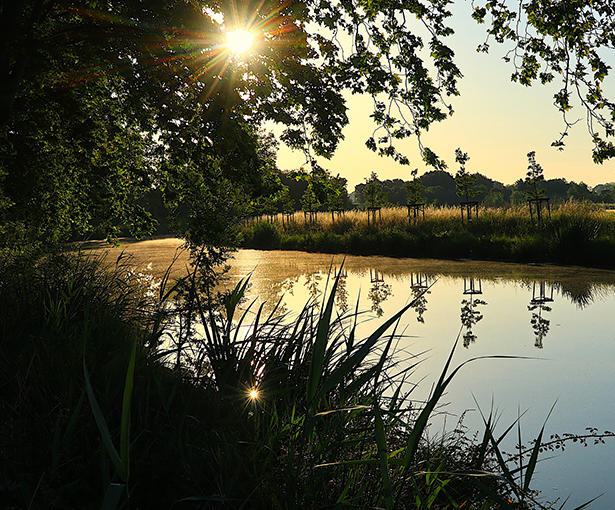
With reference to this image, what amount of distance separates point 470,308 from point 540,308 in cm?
95

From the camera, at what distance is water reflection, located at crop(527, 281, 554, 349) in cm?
530

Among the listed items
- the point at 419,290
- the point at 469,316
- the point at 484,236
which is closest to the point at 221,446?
the point at 469,316

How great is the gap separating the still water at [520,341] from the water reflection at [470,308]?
0.02 m

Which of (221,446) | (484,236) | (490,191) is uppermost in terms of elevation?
(490,191)

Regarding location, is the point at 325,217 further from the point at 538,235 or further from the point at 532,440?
the point at 532,440

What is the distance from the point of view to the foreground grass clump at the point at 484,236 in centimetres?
1155

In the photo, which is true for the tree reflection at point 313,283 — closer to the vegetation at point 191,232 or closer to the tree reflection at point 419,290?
the tree reflection at point 419,290

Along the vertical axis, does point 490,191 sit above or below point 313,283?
above

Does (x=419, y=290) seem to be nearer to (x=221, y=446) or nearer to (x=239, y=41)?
(x=239, y=41)

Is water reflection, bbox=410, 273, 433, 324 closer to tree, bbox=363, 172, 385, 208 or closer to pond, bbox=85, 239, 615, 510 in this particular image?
pond, bbox=85, 239, 615, 510

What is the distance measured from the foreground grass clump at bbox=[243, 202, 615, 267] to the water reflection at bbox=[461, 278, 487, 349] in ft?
8.09

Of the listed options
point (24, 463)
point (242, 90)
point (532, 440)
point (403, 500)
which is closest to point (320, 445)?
point (403, 500)

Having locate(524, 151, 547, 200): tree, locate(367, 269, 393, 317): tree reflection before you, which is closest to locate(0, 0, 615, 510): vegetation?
locate(367, 269, 393, 317): tree reflection

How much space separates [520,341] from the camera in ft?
16.3
